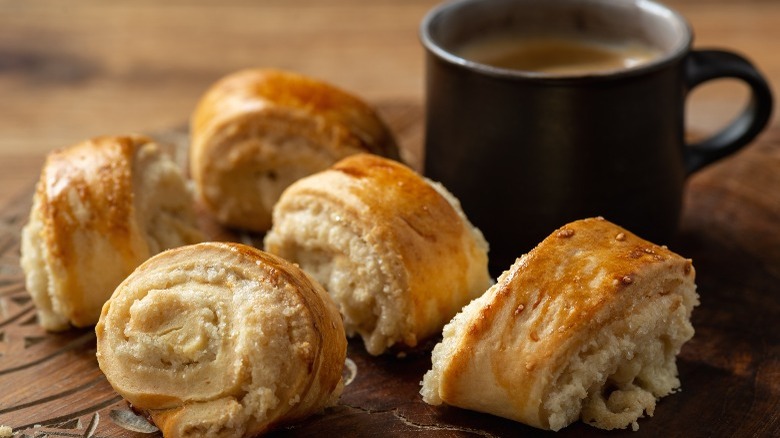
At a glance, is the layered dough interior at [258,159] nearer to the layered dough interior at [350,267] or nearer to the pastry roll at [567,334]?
the layered dough interior at [350,267]

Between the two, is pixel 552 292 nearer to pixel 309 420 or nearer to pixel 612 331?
pixel 612 331

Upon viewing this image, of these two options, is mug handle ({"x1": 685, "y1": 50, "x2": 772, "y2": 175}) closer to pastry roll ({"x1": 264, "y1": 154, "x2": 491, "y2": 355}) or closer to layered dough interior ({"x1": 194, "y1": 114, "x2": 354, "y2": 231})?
pastry roll ({"x1": 264, "y1": 154, "x2": 491, "y2": 355})

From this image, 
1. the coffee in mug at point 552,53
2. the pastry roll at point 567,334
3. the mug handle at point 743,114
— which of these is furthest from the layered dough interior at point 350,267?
the mug handle at point 743,114

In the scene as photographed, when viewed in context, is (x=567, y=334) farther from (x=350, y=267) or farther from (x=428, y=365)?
(x=350, y=267)

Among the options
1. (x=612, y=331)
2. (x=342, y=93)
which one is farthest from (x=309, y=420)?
(x=342, y=93)

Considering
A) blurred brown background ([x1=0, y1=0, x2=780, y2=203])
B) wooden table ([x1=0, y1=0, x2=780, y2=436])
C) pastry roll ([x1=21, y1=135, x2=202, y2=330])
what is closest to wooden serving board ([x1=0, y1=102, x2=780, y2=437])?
wooden table ([x1=0, y1=0, x2=780, y2=436])

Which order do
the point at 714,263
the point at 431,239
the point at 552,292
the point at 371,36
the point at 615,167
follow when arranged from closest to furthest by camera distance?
1. the point at 552,292
2. the point at 431,239
3. the point at 615,167
4. the point at 714,263
5. the point at 371,36
